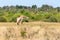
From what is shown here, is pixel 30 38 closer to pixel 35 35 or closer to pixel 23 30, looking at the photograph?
pixel 35 35

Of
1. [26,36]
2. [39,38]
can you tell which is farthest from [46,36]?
[26,36]

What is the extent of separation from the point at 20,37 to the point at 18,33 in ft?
1.03

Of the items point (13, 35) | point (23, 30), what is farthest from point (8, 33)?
point (23, 30)

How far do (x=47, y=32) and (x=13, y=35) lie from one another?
148cm

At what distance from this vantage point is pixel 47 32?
11.8 meters

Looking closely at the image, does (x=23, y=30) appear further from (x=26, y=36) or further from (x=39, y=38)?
(x=39, y=38)

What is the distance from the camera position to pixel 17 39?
11039 mm

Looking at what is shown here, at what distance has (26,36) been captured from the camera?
38.3 feet

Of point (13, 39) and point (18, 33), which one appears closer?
point (13, 39)

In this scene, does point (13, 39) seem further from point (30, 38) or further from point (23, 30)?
point (23, 30)

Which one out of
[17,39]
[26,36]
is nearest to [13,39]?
[17,39]

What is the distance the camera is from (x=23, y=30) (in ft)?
40.2

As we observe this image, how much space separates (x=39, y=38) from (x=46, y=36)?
0.32 m

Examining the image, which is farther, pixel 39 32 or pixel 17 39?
pixel 39 32
